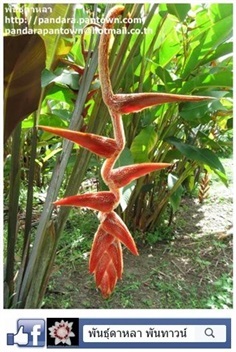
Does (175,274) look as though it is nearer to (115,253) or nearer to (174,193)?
(174,193)

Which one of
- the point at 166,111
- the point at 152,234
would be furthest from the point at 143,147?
the point at 152,234

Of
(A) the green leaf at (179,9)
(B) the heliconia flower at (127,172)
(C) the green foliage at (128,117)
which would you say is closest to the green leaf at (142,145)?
(C) the green foliage at (128,117)

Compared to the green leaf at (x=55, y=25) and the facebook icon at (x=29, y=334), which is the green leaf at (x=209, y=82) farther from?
the facebook icon at (x=29, y=334)

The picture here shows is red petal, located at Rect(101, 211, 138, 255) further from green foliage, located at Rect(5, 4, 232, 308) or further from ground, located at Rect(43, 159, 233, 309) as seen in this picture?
ground, located at Rect(43, 159, 233, 309)

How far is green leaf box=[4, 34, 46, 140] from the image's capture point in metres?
0.37

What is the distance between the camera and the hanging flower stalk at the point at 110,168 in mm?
320

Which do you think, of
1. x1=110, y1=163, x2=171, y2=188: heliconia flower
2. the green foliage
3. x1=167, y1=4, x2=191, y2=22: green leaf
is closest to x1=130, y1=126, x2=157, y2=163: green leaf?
the green foliage

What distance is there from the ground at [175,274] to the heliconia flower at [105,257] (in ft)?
0.61

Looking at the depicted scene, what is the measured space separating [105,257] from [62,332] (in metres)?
0.12

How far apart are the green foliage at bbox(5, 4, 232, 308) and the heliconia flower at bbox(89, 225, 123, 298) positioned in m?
0.06

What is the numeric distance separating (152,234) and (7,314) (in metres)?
0.39

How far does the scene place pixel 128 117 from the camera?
0.68 metres

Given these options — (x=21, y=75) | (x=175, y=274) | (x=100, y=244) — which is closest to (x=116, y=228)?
(x=100, y=244)

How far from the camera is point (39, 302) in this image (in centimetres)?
48
